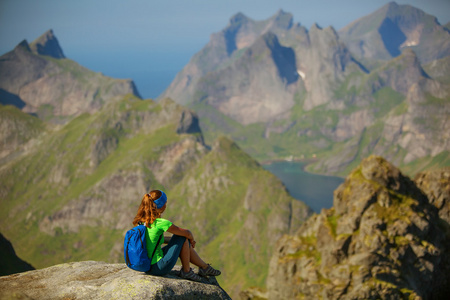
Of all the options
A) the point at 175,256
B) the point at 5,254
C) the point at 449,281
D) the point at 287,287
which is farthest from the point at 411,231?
the point at 5,254

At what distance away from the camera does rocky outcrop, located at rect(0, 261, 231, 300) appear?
74.6 feet

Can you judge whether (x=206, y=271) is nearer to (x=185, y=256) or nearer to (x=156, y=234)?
(x=185, y=256)

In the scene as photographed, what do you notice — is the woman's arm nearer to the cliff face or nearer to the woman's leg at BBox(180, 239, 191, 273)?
Answer: the woman's leg at BBox(180, 239, 191, 273)

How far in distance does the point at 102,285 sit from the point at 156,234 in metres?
4.17

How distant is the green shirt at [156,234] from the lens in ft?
80.3

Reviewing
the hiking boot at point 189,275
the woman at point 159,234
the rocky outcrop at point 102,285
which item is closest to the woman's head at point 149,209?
the woman at point 159,234

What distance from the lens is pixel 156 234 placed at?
969 inches

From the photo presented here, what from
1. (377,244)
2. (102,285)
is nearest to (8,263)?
(377,244)

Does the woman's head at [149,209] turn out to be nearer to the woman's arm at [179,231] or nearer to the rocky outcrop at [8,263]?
the woman's arm at [179,231]

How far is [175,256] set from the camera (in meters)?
24.9

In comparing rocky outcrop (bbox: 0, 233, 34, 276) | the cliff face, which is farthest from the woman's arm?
rocky outcrop (bbox: 0, 233, 34, 276)

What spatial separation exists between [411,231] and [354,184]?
13.4m

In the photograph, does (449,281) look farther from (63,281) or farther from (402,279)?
(63,281)

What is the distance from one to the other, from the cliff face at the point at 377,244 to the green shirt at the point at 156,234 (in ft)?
183
